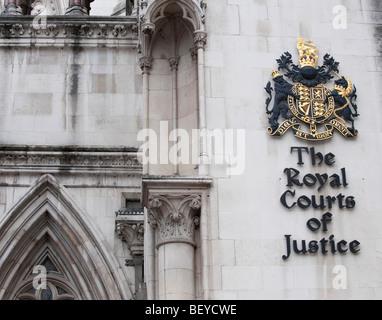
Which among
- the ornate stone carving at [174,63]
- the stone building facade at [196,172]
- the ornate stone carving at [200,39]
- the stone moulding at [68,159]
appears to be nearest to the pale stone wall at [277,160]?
the stone building facade at [196,172]

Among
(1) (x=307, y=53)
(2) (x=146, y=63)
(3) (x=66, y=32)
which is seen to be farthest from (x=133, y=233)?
(1) (x=307, y=53)

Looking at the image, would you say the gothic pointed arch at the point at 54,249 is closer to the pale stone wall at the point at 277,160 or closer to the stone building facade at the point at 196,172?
the stone building facade at the point at 196,172

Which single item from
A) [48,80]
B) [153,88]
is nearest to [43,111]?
[48,80]

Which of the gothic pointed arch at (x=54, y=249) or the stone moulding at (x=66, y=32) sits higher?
the stone moulding at (x=66, y=32)

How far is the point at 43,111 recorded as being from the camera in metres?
19.0

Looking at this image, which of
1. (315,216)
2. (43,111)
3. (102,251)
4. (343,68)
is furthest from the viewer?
(43,111)

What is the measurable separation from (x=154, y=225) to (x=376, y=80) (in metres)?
4.59

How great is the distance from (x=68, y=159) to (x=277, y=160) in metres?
5.97

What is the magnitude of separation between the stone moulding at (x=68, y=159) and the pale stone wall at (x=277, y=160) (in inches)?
177

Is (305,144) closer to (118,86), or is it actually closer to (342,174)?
(342,174)

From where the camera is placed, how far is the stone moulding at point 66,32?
19.6 m

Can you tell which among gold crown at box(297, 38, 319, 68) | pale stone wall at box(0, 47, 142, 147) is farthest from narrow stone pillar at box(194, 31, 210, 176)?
pale stone wall at box(0, 47, 142, 147)

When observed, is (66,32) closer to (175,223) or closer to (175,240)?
(175,223)

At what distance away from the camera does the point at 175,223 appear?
531 inches
